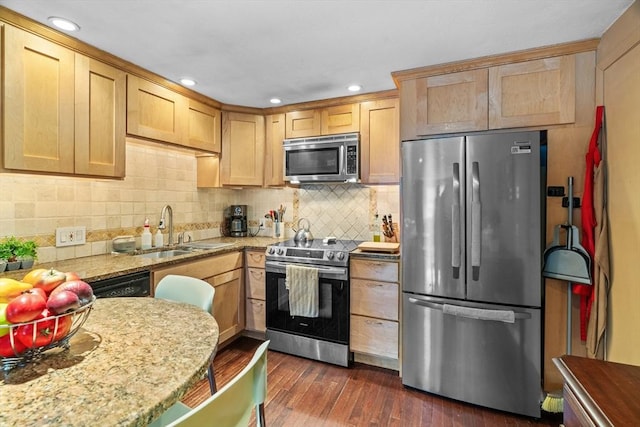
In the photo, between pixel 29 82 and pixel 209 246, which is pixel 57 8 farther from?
pixel 209 246

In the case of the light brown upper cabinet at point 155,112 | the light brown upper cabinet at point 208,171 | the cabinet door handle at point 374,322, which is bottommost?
the cabinet door handle at point 374,322

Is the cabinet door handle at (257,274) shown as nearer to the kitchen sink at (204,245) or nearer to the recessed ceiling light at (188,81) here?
the kitchen sink at (204,245)

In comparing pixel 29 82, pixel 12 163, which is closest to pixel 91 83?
pixel 29 82

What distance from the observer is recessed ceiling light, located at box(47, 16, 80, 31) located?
5.48 feet

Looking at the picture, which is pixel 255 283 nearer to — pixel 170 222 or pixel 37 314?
pixel 170 222

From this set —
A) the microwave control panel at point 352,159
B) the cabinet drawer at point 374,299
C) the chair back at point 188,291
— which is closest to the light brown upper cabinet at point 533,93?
the microwave control panel at point 352,159

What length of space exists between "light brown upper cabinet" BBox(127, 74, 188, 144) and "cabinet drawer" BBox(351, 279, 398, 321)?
190 centimetres

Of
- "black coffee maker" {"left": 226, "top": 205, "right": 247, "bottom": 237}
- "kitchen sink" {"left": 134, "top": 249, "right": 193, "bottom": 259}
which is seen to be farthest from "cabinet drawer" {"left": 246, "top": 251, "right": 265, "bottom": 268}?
"black coffee maker" {"left": 226, "top": 205, "right": 247, "bottom": 237}

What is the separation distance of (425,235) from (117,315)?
5.74 ft

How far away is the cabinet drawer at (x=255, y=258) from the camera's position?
2907 millimetres

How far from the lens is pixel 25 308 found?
0.74m

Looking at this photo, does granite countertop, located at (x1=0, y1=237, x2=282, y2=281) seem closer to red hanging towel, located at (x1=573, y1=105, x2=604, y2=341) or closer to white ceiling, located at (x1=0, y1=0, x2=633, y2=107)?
white ceiling, located at (x1=0, y1=0, x2=633, y2=107)

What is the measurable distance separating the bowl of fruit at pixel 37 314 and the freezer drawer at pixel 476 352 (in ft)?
6.24

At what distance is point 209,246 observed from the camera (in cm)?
293
